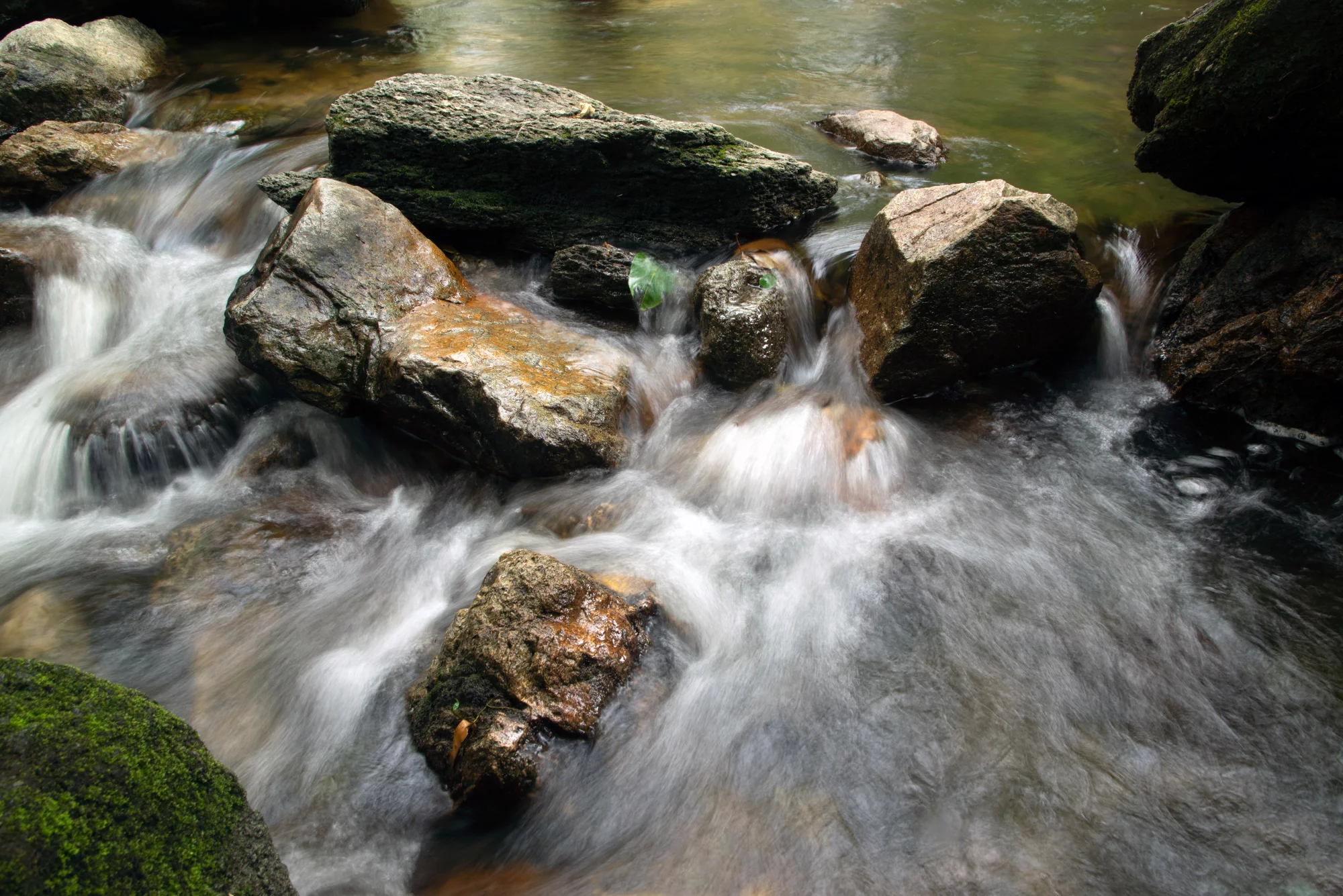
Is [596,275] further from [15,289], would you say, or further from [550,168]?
[15,289]

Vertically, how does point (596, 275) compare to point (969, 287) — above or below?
below

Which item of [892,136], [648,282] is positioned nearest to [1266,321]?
[892,136]

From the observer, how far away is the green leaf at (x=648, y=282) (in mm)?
5488

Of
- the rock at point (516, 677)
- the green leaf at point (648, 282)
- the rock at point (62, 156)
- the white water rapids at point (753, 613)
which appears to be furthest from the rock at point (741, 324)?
the rock at point (62, 156)

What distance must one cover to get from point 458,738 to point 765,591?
1.73 meters

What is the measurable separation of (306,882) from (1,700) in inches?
62.2

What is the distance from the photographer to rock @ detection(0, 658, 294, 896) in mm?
1554

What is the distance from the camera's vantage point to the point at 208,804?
1974 millimetres

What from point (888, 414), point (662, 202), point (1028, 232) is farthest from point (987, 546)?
point (662, 202)

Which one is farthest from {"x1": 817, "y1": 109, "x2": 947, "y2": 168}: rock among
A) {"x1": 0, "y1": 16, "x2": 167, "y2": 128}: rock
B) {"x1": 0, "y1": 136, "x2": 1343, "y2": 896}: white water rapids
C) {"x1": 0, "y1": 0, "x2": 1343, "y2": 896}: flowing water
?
{"x1": 0, "y1": 16, "x2": 167, "y2": 128}: rock

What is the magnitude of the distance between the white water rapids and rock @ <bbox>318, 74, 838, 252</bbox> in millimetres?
575

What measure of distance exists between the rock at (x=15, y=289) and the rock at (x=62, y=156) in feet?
4.92

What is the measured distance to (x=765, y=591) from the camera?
398cm

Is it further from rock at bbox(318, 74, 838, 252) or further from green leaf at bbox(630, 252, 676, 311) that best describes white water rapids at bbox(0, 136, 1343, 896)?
rock at bbox(318, 74, 838, 252)
